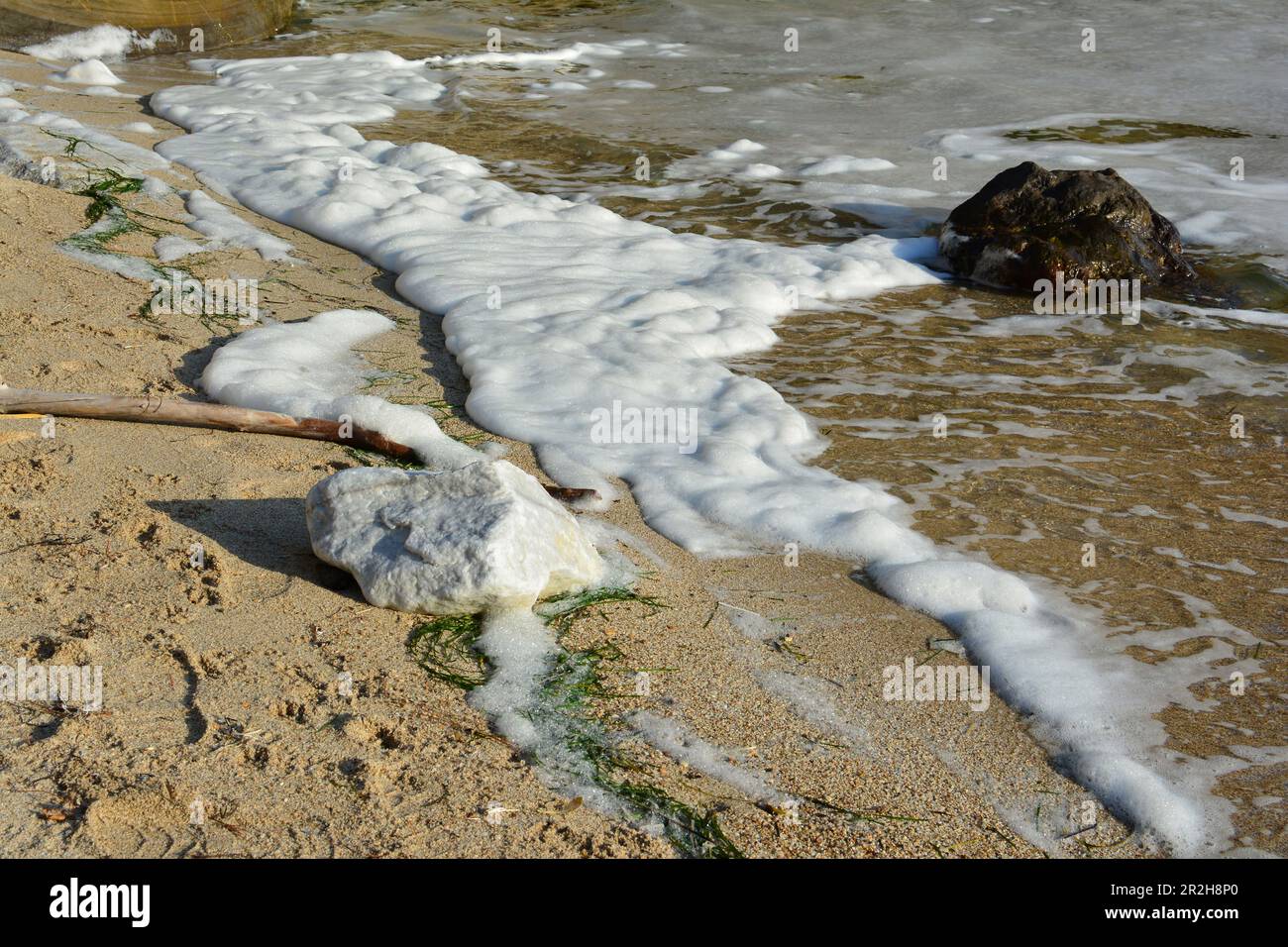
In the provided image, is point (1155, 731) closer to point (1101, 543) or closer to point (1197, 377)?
point (1101, 543)

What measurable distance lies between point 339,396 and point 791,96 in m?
7.56

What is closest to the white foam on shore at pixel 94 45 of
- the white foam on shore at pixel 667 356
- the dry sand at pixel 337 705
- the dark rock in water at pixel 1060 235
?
the white foam on shore at pixel 667 356

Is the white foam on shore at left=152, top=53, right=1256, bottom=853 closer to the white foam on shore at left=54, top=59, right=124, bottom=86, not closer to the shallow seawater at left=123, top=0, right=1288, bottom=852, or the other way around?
the shallow seawater at left=123, top=0, right=1288, bottom=852

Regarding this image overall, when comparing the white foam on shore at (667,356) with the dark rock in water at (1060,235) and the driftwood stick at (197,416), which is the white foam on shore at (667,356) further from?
the dark rock in water at (1060,235)

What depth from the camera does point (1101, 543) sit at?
155 inches

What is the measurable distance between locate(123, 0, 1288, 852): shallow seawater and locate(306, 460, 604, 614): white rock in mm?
1404

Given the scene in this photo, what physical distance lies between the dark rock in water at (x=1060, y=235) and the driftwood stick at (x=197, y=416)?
3.55m

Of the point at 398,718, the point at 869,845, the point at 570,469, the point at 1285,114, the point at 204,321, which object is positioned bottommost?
the point at 869,845

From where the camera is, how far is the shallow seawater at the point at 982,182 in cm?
383

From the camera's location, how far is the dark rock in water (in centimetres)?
653

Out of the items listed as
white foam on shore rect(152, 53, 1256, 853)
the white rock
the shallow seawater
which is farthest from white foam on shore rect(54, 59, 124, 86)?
the white rock

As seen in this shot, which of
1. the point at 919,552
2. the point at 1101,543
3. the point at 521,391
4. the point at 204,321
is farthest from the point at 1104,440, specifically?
the point at 204,321

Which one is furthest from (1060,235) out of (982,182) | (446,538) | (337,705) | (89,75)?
(89,75)

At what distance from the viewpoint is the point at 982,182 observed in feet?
28.2
